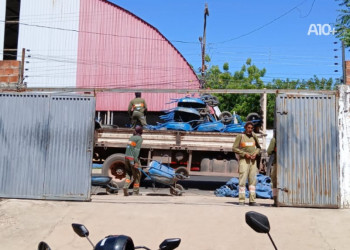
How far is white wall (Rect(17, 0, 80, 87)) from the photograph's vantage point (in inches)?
862

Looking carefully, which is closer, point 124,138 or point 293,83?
point 124,138

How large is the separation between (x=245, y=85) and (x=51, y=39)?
16171 mm

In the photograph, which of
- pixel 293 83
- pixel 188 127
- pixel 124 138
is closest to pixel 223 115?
pixel 188 127

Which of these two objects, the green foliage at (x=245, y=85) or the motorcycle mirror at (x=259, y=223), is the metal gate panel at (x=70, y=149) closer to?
the motorcycle mirror at (x=259, y=223)

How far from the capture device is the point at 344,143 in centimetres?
682

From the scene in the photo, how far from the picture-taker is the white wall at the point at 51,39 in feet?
71.8

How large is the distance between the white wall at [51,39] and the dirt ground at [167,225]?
624 inches

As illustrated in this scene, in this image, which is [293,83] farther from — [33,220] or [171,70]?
[33,220]

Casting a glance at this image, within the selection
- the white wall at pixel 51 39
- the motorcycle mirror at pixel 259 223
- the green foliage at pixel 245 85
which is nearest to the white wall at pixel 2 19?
the white wall at pixel 51 39

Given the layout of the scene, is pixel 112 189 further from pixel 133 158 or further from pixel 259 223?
pixel 259 223

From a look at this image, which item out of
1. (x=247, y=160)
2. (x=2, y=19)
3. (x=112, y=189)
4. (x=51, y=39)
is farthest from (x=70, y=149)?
(x=2, y=19)

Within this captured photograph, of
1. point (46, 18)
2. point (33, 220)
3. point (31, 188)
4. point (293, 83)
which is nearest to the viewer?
point (33, 220)

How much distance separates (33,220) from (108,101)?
15942 millimetres

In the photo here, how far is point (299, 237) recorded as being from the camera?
5.64 metres
